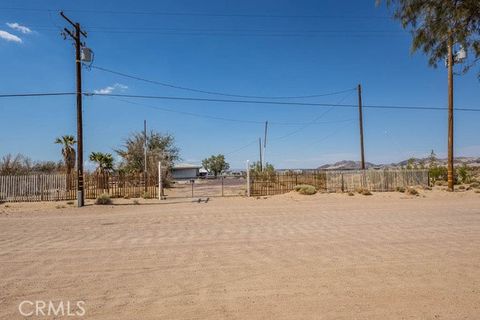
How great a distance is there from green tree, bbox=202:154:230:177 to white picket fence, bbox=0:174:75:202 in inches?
3552

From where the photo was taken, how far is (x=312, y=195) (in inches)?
1021

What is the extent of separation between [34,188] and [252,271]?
76.6 ft

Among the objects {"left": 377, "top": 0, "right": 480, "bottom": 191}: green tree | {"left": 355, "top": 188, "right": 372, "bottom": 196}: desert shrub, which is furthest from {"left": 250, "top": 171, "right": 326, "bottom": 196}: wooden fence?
{"left": 377, "top": 0, "right": 480, "bottom": 191}: green tree

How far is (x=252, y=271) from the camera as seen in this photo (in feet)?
21.3

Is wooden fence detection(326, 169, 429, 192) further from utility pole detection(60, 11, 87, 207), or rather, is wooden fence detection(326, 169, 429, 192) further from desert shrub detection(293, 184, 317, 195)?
utility pole detection(60, 11, 87, 207)

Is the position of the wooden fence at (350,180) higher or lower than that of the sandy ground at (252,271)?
higher

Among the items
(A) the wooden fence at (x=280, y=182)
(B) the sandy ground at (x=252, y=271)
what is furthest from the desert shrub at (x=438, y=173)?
(B) the sandy ground at (x=252, y=271)

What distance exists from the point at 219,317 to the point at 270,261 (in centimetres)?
286

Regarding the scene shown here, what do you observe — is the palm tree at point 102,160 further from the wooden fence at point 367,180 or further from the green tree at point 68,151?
the wooden fence at point 367,180

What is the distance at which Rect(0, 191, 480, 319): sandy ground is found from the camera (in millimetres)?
4758

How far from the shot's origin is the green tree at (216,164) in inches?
4542

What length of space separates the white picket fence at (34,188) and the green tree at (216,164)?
9023cm

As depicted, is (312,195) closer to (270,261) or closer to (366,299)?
(270,261)

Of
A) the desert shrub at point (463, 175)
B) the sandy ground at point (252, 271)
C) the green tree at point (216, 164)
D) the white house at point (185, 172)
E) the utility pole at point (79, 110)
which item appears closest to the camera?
the sandy ground at point (252, 271)
